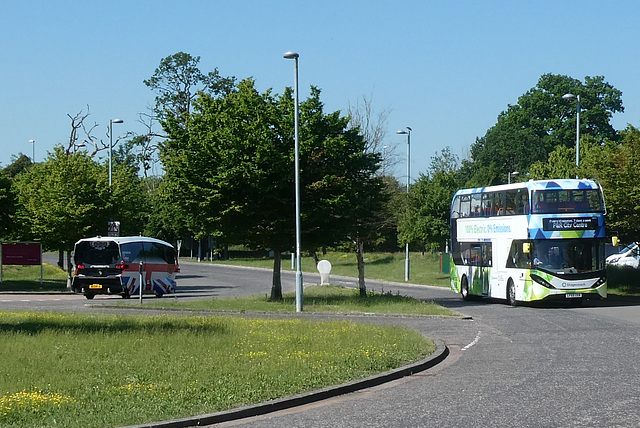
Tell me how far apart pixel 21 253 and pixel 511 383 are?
34913 mm

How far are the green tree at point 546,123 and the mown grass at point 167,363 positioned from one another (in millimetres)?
83698

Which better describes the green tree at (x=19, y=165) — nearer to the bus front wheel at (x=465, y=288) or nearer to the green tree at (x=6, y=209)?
the green tree at (x=6, y=209)

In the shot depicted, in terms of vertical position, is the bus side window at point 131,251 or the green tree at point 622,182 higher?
the green tree at point 622,182

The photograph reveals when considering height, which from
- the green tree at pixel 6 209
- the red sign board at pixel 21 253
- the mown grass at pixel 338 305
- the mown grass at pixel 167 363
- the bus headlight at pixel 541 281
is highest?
the green tree at pixel 6 209

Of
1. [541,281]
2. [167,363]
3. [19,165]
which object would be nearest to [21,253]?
[541,281]

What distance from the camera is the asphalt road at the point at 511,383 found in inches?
403

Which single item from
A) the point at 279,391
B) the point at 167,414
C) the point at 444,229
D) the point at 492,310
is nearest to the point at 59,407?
the point at 167,414

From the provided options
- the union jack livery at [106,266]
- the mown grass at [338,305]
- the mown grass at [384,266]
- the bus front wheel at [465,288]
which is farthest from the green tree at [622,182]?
the union jack livery at [106,266]

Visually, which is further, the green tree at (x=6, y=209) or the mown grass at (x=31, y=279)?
the mown grass at (x=31, y=279)

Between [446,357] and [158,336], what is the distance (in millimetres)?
5440

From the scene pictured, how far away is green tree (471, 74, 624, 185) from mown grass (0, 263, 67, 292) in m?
56.3

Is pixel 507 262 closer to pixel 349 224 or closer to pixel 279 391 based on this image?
pixel 349 224

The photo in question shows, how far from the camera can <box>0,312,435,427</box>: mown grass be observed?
10.5 metres

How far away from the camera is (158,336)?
18.1 m
